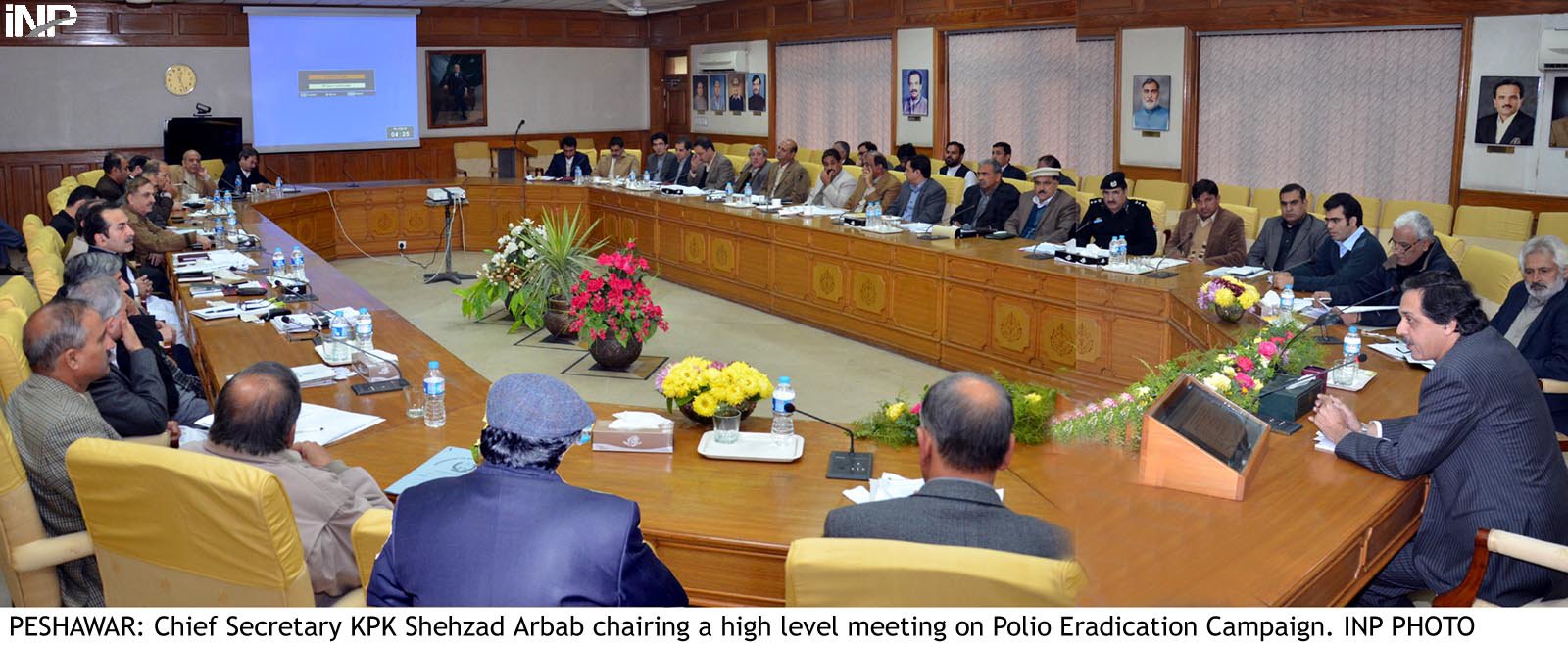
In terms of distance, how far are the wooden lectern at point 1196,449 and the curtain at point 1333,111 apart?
6357 mm

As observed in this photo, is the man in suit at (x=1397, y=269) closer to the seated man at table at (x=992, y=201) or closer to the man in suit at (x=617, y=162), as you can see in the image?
the seated man at table at (x=992, y=201)

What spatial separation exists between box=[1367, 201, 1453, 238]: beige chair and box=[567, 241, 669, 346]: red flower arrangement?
14.9 ft

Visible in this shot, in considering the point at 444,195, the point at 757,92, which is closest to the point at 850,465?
the point at 444,195

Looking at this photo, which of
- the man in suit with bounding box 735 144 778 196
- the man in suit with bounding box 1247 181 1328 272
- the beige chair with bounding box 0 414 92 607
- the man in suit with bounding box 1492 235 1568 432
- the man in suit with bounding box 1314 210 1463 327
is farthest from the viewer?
the man in suit with bounding box 735 144 778 196

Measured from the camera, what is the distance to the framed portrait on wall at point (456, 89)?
15.6 metres

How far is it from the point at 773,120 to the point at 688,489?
12.1 meters

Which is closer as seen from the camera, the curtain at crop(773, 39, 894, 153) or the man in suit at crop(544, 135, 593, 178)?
the man in suit at crop(544, 135, 593, 178)

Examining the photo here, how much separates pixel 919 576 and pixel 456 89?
1495cm

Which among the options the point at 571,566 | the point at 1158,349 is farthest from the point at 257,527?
the point at 1158,349

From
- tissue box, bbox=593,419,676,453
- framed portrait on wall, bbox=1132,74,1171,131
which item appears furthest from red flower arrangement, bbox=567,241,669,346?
framed portrait on wall, bbox=1132,74,1171,131

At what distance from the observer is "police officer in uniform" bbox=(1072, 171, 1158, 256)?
7578 millimetres

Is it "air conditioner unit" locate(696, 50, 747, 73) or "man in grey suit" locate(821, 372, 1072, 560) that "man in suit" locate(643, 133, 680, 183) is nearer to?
"air conditioner unit" locate(696, 50, 747, 73)

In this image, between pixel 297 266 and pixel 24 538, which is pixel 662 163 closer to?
pixel 297 266
